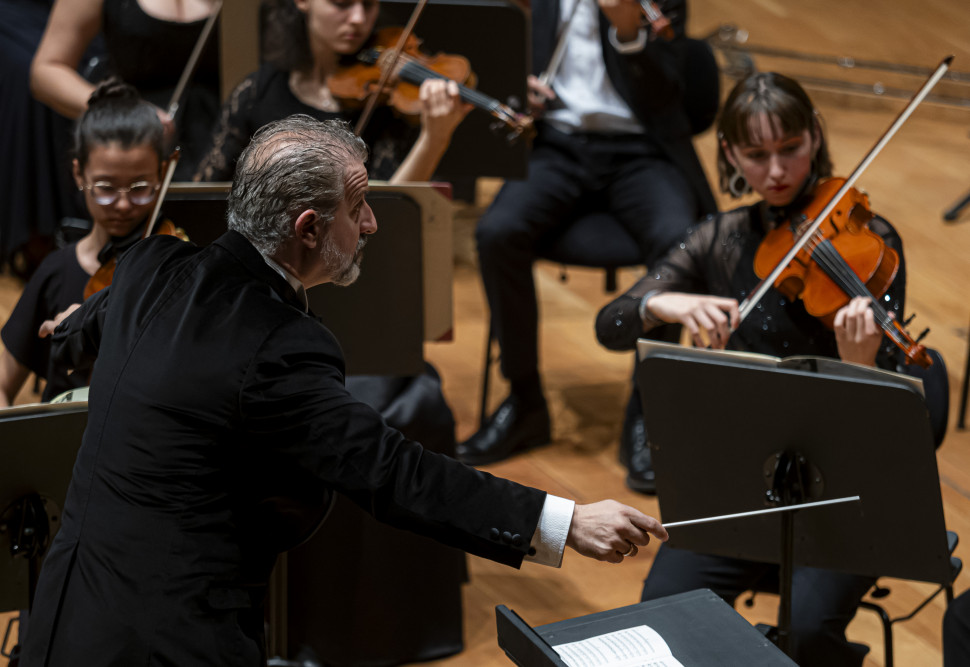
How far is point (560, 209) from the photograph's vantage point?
2910 millimetres

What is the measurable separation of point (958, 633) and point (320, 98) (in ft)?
5.24

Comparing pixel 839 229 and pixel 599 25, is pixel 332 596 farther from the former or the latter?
pixel 599 25

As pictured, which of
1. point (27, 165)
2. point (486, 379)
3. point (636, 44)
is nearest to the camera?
point (636, 44)

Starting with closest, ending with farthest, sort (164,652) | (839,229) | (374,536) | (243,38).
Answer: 1. (164,652)
2. (839,229)
3. (374,536)
4. (243,38)

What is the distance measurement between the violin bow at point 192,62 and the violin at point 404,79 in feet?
1.48

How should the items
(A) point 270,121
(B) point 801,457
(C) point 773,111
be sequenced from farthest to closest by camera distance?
(A) point 270,121 → (C) point 773,111 → (B) point 801,457

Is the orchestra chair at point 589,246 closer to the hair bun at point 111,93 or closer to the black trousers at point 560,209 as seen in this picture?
the black trousers at point 560,209

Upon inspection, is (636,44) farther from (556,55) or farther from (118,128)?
(118,128)

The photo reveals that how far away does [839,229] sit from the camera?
1789mm

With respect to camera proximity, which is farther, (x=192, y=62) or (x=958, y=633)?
(x=192, y=62)

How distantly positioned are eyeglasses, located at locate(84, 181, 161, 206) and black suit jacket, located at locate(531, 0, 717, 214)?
1.41 m

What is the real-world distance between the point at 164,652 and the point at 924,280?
2.98 meters

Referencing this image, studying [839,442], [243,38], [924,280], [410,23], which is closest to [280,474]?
[839,442]

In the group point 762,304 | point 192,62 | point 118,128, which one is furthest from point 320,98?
point 762,304
